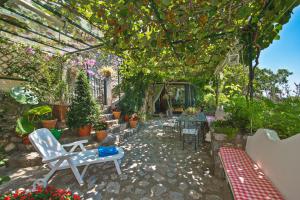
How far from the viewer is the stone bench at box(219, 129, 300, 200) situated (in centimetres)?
157

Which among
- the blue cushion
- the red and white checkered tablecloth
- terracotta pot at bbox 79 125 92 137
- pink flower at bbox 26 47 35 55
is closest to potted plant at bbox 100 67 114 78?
pink flower at bbox 26 47 35 55

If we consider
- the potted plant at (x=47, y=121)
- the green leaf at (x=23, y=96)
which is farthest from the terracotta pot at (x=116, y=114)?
the green leaf at (x=23, y=96)

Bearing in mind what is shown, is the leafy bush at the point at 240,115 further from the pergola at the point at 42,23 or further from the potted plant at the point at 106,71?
the potted plant at the point at 106,71

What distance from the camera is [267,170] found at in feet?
6.73

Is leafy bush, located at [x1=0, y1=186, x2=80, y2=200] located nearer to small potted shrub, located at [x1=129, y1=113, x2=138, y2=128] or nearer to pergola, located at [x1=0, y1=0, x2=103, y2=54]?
pergola, located at [x1=0, y1=0, x2=103, y2=54]

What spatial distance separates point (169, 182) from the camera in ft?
9.77

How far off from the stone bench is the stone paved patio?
64 cm

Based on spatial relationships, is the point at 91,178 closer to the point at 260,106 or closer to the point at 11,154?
the point at 11,154

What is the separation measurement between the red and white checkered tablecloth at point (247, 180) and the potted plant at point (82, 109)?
3466 mm

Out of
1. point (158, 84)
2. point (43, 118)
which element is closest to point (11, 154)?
point (43, 118)

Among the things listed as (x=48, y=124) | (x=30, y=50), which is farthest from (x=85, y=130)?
(x=30, y=50)

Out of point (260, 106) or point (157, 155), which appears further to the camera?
point (157, 155)

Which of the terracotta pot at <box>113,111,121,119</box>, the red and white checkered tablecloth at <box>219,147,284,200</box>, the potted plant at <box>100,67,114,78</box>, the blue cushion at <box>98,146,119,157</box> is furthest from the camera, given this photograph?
the potted plant at <box>100,67,114,78</box>

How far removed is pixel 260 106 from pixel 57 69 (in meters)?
5.59
